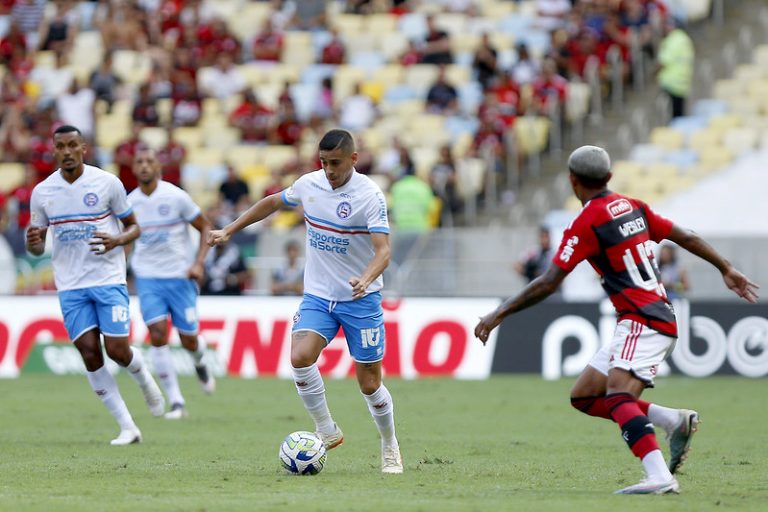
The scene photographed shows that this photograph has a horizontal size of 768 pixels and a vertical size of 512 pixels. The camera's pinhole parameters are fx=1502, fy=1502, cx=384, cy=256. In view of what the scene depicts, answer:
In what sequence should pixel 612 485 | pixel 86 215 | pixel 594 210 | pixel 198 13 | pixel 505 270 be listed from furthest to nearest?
pixel 198 13 → pixel 505 270 → pixel 86 215 → pixel 612 485 → pixel 594 210

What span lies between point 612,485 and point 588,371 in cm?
92

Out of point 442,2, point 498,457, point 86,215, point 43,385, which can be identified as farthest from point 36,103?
point 498,457

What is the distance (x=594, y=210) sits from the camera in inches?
384

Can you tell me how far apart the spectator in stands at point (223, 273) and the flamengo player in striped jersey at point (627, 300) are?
1433cm

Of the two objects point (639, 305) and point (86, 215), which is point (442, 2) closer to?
point (86, 215)

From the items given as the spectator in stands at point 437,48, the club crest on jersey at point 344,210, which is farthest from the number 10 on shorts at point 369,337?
the spectator in stands at point 437,48

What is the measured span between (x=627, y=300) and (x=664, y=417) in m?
0.85

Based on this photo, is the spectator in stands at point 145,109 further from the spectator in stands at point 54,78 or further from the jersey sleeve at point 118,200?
the jersey sleeve at point 118,200

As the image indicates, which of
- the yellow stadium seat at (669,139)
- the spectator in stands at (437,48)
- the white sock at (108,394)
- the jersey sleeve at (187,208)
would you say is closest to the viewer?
the white sock at (108,394)

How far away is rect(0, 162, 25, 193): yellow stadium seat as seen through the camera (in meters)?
30.1

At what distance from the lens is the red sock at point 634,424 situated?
9.62 m

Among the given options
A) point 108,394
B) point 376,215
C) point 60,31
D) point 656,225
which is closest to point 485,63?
point 60,31

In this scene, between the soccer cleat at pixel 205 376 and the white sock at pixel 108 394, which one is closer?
the white sock at pixel 108 394

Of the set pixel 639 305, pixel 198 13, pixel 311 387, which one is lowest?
pixel 311 387
